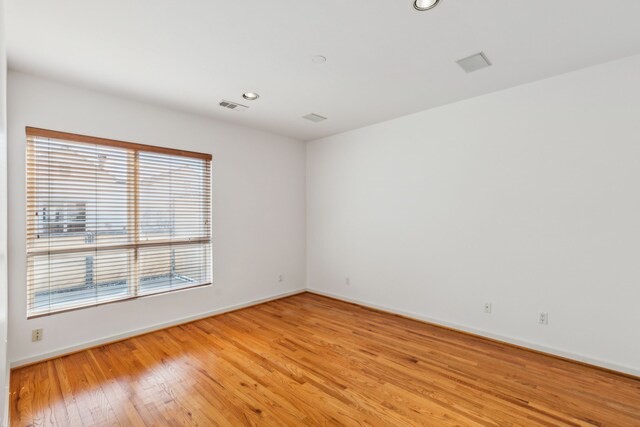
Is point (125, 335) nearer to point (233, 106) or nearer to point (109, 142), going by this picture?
point (109, 142)

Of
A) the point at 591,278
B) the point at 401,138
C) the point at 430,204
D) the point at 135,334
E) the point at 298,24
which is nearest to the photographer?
the point at 298,24

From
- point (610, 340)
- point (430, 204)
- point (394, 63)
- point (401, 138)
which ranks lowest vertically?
point (610, 340)

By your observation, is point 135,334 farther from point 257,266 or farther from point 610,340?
point 610,340

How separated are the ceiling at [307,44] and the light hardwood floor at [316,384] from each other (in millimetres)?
2689

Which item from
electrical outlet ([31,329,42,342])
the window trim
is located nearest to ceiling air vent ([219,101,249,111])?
the window trim

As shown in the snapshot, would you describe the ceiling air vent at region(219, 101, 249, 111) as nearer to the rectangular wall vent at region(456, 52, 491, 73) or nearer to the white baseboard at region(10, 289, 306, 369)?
the rectangular wall vent at region(456, 52, 491, 73)

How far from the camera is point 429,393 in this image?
240 centimetres

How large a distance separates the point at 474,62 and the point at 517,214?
160 cm

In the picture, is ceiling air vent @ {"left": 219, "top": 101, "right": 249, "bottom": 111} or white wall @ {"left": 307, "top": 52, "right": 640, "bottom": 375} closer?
white wall @ {"left": 307, "top": 52, "right": 640, "bottom": 375}

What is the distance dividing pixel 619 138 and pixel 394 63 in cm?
208

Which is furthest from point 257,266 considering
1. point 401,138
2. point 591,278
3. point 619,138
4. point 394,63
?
point 619,138

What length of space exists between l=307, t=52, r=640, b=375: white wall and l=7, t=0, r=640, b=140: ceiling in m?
0.39

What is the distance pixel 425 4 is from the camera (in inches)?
78.0

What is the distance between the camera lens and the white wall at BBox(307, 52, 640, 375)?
2.72 metres
